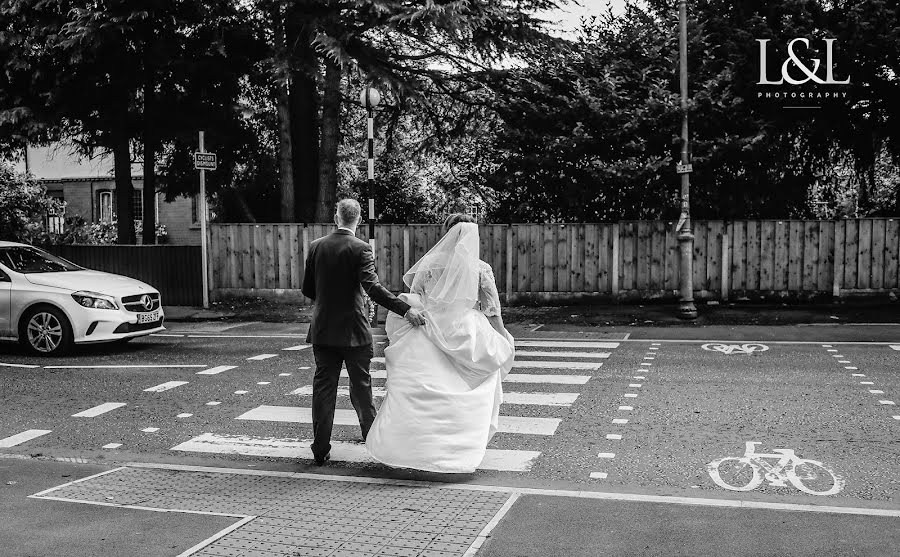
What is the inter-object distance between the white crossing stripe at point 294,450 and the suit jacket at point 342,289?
40.0 inches

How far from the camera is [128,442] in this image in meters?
7.98

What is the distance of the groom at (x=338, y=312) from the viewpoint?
7055 mm

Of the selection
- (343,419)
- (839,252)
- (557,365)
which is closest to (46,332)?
(343,419)

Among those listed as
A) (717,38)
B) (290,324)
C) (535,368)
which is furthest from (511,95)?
(535,368)

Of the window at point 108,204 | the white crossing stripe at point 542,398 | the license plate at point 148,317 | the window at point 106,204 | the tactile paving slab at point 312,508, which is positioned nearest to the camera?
the tactile paving slab at point 312,508

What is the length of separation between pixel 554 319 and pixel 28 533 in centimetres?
1365

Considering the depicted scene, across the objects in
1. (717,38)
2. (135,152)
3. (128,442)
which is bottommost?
(128,442)

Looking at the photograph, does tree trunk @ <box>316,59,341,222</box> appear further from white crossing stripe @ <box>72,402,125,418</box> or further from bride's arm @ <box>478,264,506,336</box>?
bride's arm @ <box>478,264,506,336</box>

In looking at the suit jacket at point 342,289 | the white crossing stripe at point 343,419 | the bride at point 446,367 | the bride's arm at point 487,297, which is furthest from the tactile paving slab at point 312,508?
the white crossing stripe at point 343,419

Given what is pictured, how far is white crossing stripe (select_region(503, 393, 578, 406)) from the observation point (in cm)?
945

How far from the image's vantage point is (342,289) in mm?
7090

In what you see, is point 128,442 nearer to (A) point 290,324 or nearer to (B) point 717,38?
(A) point 290,324

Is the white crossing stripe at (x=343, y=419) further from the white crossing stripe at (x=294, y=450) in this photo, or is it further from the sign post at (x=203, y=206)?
the sign post at (x=203, y=206)

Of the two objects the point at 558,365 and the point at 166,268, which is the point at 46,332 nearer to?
the point at 558,365
